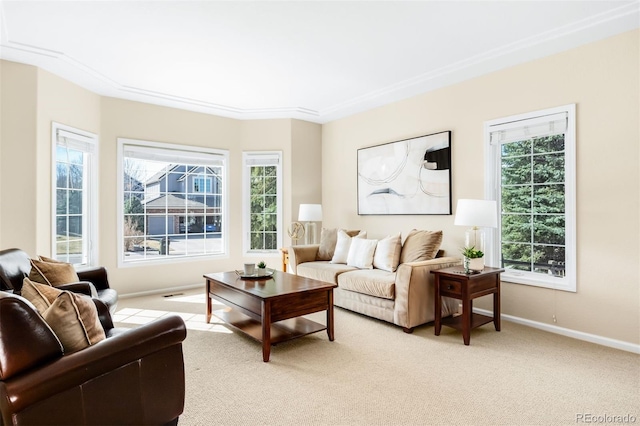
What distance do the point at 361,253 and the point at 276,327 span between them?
61.4 inches

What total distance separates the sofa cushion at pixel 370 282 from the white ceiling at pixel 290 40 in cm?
230

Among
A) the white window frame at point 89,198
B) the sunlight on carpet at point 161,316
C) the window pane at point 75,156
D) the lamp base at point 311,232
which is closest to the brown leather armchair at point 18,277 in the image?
the sunlight on carpet at point 161,316

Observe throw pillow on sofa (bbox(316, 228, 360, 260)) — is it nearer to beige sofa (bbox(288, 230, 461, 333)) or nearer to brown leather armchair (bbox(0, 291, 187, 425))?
beige sofa (bbox(288, 230, 461, 333))

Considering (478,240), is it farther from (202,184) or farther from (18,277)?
(18,277)

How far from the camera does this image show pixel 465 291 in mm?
3240

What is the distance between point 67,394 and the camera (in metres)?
1.44

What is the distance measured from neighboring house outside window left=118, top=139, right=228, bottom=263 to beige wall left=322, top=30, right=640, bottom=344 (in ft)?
12.1

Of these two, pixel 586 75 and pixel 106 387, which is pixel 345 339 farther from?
pixel 586 75

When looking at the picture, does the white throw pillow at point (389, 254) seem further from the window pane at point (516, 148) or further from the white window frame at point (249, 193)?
the white window frame at point (249, 193)

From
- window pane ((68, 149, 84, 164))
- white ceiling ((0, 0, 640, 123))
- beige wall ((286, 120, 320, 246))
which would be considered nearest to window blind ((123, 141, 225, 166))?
window pane ((68, 149, 84, 164))

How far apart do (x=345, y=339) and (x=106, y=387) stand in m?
2.18

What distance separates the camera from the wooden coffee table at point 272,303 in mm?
2951

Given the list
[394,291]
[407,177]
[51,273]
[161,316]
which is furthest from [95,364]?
[407,177]

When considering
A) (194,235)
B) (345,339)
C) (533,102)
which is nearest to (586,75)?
(533,102)
